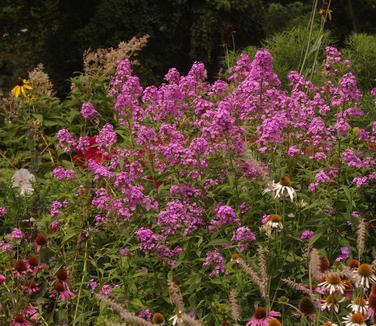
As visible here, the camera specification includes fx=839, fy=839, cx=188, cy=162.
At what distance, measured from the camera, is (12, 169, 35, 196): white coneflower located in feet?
18.2

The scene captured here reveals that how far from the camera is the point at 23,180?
566 cm

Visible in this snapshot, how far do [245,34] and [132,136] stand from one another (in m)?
5.18

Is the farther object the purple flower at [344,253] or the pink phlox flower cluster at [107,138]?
the pink phlox flower cluster at [107,138]

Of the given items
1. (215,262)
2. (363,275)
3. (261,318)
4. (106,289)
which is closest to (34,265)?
(106,289)

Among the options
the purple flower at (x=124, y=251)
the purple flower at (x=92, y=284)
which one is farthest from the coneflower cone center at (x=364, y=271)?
the purple flower at (x=92, y=284)

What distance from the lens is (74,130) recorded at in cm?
680

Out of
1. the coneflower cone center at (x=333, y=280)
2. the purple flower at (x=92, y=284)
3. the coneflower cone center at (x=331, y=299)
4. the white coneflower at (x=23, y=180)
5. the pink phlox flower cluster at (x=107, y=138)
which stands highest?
the coneflower cone center at (x=333, y=280)

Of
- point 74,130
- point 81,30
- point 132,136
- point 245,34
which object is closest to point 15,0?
point 81,30

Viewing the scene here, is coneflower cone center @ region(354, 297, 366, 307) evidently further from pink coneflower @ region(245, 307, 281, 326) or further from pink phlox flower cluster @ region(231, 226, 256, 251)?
pink phlox flower cluster @ region(231, 226, 256, 251)

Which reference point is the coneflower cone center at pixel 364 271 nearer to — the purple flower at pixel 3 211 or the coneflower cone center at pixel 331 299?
the coneflower cone center at pixel 331 299

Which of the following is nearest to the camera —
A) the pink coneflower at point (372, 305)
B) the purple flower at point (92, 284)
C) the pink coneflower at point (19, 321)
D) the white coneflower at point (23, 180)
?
the pink coneflower at point (372, 305)

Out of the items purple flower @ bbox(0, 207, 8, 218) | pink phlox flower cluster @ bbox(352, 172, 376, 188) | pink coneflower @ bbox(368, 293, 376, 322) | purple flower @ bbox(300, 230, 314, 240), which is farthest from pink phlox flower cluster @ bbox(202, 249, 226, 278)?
purple flower @ bbox(0, 207, 8, 218)

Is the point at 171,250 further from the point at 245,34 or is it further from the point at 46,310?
the point at 245,34

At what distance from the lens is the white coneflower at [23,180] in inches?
218
